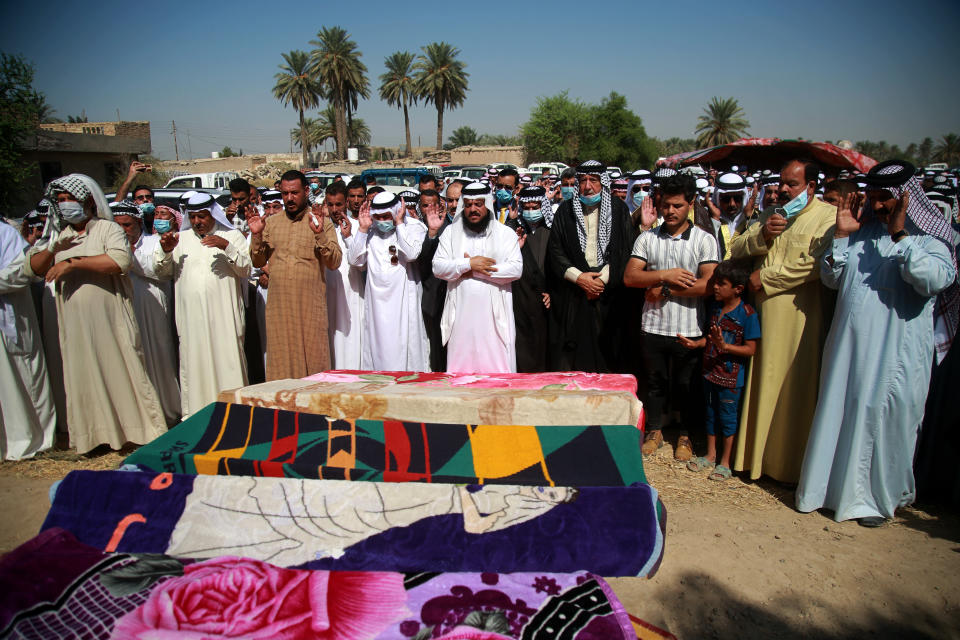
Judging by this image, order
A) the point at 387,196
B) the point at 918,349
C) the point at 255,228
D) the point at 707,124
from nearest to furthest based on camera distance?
the point at 918,349, the point at 255,228, the point at 387,196, the point at 707,124

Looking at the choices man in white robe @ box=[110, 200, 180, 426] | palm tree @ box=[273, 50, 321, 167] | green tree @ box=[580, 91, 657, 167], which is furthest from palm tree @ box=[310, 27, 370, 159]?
man in white robe @ box=[110, 200, 180, 426]

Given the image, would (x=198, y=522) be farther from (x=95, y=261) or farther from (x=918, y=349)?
(x=918, y=349)

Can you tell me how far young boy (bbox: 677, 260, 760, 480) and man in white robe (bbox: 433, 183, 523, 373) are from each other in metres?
1.24

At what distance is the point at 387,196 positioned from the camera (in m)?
4.46

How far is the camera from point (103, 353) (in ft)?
13.1

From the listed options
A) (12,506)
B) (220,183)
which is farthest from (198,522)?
(220,183)

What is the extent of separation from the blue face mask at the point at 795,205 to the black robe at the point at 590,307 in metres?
1.14

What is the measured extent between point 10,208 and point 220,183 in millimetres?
5222

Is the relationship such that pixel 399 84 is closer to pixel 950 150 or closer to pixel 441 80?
pixel 441 80

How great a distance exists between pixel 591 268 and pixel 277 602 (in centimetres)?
314

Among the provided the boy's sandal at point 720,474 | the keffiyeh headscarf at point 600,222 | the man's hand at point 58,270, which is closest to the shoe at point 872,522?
the boy's sandal at point 720,474

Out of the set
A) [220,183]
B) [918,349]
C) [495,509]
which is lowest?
[495,509]

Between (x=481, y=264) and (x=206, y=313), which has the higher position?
(x=481, y=264)

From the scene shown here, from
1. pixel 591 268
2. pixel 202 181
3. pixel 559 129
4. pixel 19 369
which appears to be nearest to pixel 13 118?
pixel 202 181
